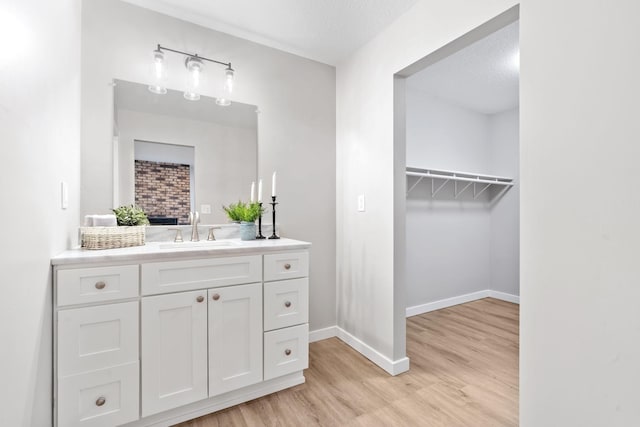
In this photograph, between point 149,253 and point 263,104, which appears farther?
point 263,104

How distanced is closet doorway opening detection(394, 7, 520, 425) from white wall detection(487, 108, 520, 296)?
0.01m

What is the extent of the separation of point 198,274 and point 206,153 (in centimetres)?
92

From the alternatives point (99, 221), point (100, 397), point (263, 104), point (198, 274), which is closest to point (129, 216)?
point (99, 221)

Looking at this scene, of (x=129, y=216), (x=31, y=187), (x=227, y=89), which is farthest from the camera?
(x=227, y=89)


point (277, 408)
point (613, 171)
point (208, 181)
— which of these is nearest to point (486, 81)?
point (613, 171)

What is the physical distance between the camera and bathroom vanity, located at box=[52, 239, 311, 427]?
1217 mm

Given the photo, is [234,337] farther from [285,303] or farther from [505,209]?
[505,209]

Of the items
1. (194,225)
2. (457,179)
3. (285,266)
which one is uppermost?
(457,179)

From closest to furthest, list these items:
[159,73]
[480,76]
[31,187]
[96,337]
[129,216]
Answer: [31,187] → [96,337] → [129,216] → [159,73] → [480,76]

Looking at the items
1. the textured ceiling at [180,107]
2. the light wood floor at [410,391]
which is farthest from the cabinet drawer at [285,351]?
the textured ceiling at [180,107]

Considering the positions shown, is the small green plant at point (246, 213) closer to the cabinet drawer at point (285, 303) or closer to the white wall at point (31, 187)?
the cabinet drawer at point (285, 303)

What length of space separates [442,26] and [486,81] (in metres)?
1.50

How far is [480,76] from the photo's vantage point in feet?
8.78

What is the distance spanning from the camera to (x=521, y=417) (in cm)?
125
